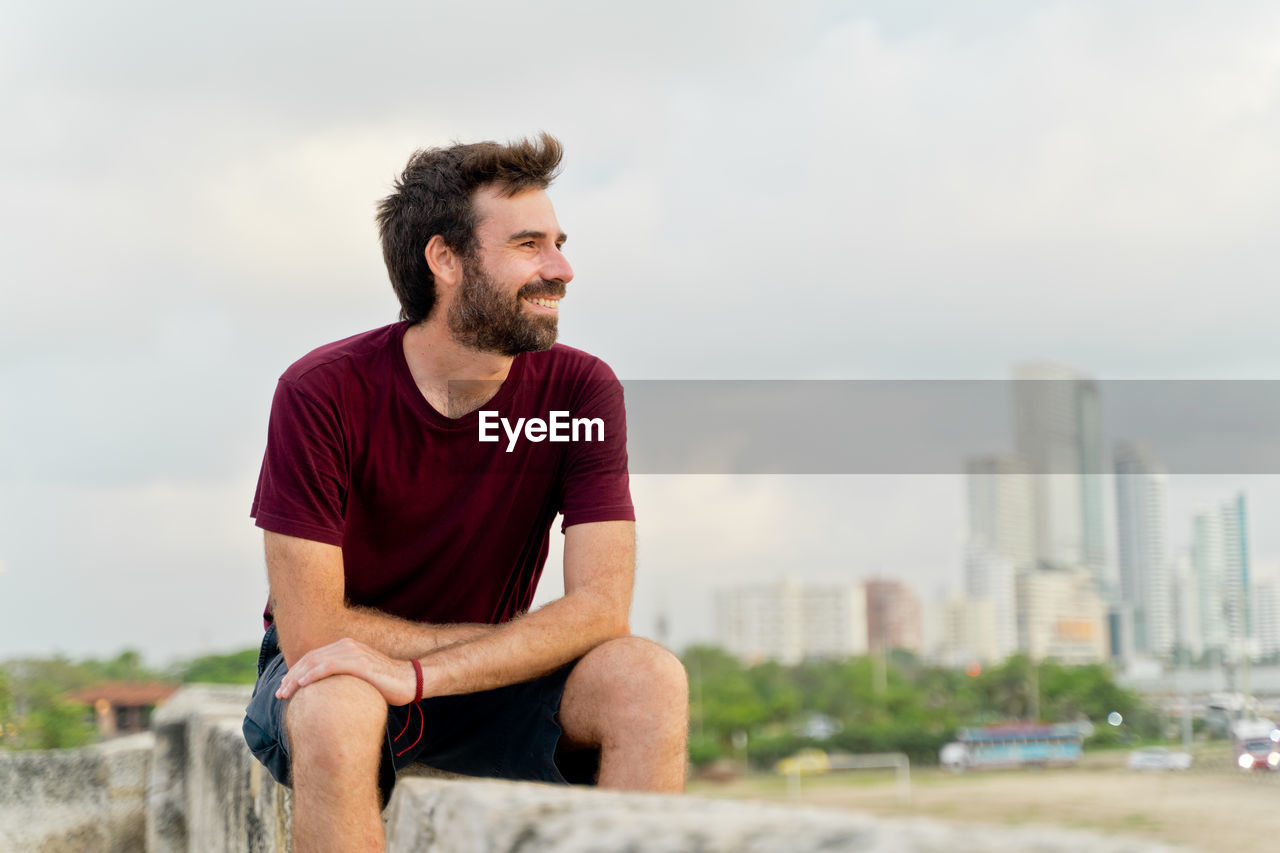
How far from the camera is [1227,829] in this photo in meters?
47.6

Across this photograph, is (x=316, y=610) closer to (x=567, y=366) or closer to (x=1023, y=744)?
(x=567, y=366)

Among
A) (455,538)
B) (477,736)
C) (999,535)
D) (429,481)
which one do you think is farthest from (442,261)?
(999,535)

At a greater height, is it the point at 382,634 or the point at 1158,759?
the point at 382,634

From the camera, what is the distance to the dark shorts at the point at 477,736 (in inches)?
81.3

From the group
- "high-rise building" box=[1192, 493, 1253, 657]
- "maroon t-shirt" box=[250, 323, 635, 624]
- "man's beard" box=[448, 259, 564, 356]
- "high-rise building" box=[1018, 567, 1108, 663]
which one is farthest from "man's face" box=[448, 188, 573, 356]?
"high-rise building" box=[1018, 567, 1108, 663]

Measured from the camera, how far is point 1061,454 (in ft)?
342

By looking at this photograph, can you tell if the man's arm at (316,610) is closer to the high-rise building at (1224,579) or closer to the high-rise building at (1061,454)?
the high-rise building at (1224,579)

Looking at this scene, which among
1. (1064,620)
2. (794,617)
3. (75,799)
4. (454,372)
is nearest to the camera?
(454,372)

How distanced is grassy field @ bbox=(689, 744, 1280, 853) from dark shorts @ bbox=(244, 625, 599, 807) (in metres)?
45.1

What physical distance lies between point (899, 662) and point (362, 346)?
87.9 metres

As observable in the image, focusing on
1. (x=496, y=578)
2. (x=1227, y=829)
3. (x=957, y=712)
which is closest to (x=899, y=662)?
(x=957, y=712)

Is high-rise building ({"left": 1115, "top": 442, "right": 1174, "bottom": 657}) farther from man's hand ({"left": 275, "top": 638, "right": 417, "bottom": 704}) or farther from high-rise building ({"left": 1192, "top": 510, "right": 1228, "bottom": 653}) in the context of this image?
man's hand ({"left": 275, "top": 638, "right": 417, "bottom": 704})

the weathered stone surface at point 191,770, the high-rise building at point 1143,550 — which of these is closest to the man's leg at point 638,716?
the weathered stone surface at point 191,770

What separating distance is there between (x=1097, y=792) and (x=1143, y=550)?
34.2 meters
